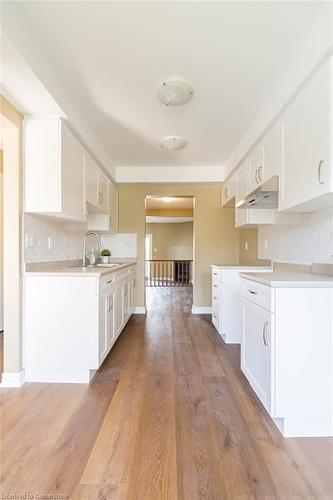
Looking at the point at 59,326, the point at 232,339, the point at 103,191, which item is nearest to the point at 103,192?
the point at 103,191

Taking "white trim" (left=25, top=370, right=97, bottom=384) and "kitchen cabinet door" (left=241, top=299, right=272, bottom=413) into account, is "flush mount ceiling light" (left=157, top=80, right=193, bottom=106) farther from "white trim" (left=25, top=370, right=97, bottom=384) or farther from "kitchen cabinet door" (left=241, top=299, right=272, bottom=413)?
"white trim" (left=25, top=370, right=97, bottom=384)

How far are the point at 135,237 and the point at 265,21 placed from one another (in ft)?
11.5

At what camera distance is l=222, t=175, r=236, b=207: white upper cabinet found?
145 inches

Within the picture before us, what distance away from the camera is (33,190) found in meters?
2.15

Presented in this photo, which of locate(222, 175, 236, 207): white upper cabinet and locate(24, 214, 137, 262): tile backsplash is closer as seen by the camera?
locate(24, 214, 137, 262): tile backsplash

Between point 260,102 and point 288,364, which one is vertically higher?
point 260,102

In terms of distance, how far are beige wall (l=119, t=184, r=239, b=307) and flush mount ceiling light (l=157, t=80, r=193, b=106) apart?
227 cm

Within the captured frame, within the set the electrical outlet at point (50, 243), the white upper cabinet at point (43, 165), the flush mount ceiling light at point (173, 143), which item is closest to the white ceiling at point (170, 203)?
the flush mount ceiling light at point (173, 143)

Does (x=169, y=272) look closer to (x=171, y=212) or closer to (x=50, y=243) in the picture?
(x=171, y=212)

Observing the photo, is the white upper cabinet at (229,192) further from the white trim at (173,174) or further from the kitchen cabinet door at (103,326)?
the kitchen cabinet door at (103,326)

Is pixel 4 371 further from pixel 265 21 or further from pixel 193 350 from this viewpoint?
pixel 265 21

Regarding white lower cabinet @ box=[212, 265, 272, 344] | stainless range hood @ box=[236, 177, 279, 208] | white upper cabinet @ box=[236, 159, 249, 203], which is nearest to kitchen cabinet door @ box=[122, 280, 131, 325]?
white lower cabinet @ box=[212, 265, 272, 344]

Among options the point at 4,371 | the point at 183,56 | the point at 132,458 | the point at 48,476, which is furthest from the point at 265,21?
the point at 4,371

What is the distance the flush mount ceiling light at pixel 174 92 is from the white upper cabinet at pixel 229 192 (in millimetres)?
1662
